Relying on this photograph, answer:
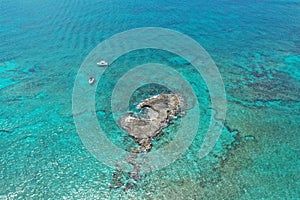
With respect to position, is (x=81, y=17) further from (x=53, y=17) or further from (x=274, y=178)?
(x=274, y=178)

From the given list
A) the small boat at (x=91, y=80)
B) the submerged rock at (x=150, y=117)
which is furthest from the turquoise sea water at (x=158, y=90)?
the small boat at (x=91, y=80)

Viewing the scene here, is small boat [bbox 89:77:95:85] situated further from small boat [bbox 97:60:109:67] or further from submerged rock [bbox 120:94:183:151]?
submerged rock [bbox 120:94:183:151]

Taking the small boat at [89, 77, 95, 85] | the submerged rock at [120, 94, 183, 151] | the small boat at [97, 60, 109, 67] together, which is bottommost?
the submerged rock at [120, 94, 183, 151]

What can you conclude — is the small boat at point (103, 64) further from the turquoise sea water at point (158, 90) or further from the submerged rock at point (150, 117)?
the submerged rock at point (150, 117)

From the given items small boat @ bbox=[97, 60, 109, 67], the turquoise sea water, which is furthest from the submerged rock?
small boat @ bbox=[97, 60, 109, 67]

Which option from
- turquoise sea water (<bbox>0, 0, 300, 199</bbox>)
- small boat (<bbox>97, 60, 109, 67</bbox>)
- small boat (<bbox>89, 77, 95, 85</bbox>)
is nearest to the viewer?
turquoise sea water (<bbox>0, 0, 300, 199</bbox>)

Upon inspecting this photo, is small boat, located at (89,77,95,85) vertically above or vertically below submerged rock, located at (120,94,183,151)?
above
